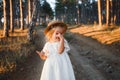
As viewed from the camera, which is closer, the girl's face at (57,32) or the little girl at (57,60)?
the little girl at (57,60)

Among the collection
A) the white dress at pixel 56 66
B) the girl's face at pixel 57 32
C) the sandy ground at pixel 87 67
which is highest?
the girl's face at pixel 57 32

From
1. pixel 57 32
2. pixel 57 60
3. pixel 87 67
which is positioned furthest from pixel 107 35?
pixel 57 60

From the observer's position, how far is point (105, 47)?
19984mm

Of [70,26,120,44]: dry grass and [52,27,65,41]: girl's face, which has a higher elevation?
[52,27,65,41]: girl's face

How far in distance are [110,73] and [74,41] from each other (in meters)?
12.2

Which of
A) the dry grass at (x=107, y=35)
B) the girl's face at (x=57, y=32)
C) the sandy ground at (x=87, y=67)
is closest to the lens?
the girl's face at (x=57, y=32)

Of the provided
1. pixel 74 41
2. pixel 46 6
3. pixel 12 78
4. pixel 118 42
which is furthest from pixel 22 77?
pixel 46 6


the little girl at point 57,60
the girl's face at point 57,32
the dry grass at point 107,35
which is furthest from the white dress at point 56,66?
the dry grass at point 107,35

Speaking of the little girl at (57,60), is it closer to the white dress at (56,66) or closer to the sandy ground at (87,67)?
the white dress at (56,66)

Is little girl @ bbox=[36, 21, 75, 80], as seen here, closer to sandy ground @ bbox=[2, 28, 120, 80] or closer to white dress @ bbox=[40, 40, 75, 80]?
white dress @ bbox=[40, 40, 75, 80]

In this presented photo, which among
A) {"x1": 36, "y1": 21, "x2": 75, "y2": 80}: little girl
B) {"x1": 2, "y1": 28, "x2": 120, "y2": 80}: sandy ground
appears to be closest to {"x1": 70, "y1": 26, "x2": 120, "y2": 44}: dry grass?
{"x1": 2, "y1": 28, "x2": 120, "y2": 80}: sandy ground

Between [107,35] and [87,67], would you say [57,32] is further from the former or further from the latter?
[107,35]

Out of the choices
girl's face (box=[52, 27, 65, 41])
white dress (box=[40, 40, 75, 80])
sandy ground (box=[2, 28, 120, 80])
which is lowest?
sandy ground (box=[2, 28, 120, 80])

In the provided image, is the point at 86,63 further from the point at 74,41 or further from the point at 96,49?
the point at 74,41
